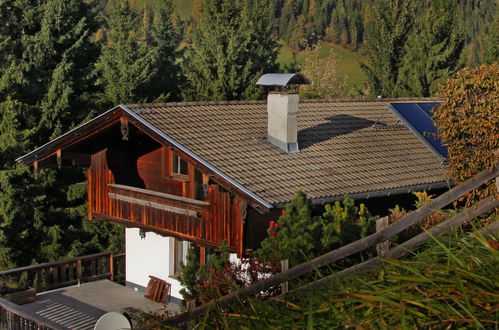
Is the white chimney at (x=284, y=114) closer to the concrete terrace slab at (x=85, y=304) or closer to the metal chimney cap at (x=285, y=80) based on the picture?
the metal chimney cap at (x=285, y=80)

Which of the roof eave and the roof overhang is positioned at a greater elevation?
the roof overhang

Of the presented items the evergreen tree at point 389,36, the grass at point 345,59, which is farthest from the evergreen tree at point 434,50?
the grass at point 345,59

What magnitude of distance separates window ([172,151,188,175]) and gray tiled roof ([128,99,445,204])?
3.41ft

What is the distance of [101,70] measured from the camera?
3177 centimetres

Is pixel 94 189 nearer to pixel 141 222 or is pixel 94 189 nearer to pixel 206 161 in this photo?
pixel 141 222

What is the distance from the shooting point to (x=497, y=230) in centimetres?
541

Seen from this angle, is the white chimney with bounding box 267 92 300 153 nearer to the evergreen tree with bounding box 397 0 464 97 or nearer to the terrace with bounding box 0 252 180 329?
the terrace with bounding box 0 252 180 329

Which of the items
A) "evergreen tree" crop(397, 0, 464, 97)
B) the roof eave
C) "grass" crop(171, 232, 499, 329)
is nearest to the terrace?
the roof eave

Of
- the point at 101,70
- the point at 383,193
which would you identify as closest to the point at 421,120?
the point at 383,193

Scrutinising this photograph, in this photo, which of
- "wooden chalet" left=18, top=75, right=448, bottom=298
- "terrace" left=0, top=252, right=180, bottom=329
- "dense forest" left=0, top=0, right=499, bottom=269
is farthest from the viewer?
"dense forest" left=0, top=0, right=499, bottom=269

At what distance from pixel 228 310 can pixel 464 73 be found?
849 cm

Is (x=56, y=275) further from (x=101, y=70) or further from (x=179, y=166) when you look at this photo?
(x=101, y=70)

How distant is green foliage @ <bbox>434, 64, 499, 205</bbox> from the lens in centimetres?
1164

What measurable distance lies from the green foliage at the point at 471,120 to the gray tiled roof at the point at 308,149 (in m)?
3.90
